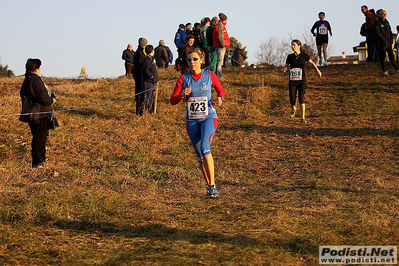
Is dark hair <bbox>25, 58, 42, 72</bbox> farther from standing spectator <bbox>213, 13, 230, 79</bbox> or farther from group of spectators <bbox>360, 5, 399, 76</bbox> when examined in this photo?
group of spectators <bbox>360, 5, 399, 76</bbox>

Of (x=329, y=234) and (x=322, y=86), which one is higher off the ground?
(x=322, y=86)

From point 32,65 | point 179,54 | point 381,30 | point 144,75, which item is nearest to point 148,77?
point 144,75

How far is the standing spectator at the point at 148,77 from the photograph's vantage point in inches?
563

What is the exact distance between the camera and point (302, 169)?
33.4 ft

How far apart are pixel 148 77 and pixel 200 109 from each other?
7.70 meters

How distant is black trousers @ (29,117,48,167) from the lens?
31.1 feet

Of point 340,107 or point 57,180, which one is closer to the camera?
point 57,180

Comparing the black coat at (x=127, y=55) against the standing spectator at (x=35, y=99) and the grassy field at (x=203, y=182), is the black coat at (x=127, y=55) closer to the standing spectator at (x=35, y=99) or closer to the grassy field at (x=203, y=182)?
the grassy field at (x=203, y=182)

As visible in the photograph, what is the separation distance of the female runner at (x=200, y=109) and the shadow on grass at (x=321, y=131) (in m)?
6.82

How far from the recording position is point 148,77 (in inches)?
572

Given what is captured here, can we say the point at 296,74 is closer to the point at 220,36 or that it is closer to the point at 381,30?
the point at 220,36

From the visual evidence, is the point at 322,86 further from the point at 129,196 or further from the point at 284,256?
the point at 284,256

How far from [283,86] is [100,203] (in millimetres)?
13758

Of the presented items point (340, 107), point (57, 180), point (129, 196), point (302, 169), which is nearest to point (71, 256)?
point (129, 196)
